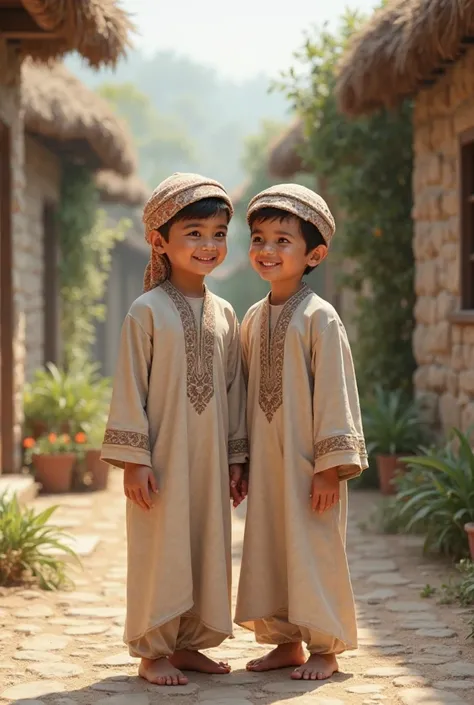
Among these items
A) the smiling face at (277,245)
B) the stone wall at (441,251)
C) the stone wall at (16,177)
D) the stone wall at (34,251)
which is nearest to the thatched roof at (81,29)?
the stone wall at (16,177)

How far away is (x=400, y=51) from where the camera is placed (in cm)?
657

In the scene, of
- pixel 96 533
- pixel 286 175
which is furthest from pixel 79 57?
pixel 286 175

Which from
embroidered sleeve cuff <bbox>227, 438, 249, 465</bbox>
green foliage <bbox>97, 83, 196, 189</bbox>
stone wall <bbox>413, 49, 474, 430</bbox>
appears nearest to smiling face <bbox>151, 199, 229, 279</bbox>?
embroidered sleeve cuff <bbox>227, 438, 249, 465</bbox>

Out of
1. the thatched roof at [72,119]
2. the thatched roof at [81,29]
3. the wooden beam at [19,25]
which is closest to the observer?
the thatched roof at [81,29]

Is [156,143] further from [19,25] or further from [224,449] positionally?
[224,449]

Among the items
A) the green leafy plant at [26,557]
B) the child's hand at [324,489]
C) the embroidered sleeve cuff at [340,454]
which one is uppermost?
the embroidered sleeve cuff at [340,454]

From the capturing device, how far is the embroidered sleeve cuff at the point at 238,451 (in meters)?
3.67

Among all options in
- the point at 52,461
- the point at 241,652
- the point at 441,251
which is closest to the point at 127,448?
the point at 241,652

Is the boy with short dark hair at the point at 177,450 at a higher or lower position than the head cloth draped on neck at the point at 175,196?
lower

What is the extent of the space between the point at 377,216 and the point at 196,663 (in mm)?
5512

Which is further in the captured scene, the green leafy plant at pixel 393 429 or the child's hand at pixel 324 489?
the green leafy plant at pixel 393 429

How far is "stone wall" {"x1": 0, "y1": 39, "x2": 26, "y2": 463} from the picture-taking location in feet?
23.7

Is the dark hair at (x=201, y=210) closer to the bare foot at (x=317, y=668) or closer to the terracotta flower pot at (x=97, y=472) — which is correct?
the bare foot at (x=317, y=668)

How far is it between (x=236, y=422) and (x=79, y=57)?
389 cm
